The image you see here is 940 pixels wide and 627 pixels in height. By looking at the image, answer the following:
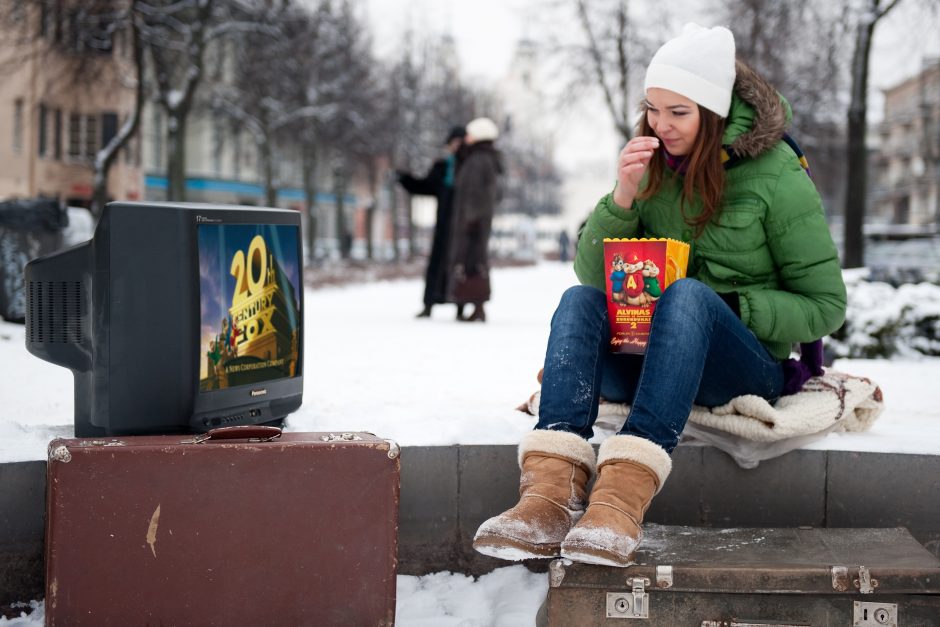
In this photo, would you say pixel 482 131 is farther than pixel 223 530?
Yes

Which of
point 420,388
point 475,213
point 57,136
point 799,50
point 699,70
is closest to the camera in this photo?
point 699,70

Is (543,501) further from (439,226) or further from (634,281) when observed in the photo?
(439,226)

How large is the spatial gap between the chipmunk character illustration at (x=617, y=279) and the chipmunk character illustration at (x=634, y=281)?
0.04ft

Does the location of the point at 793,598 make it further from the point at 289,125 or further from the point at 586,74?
the point at 289,125

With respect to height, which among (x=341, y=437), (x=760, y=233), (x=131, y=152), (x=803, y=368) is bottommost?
(x=341, y=437)

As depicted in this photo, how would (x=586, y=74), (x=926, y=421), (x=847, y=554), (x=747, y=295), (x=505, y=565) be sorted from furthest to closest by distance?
1. (x=586, y=74)
2. (x=926, y=421)
3. (x=505, y=565)
4. (x=747, y=295)
5. (x=847, y=554)

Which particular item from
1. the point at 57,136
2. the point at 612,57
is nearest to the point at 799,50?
the point at 612,57

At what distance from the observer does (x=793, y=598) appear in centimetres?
270

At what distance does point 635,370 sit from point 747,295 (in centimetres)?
43

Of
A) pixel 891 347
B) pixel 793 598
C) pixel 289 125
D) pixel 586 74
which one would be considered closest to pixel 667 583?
pixel 793 598

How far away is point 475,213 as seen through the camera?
1029 centimetres

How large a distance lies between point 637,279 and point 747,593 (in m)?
0.96

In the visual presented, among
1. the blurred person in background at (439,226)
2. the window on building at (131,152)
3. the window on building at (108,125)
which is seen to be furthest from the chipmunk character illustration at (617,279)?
the window on building at (131,152)

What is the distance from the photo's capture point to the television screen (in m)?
3.14
